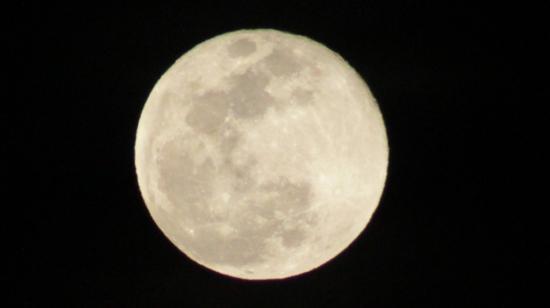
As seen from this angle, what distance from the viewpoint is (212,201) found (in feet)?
20.3

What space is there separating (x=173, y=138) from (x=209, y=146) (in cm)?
35

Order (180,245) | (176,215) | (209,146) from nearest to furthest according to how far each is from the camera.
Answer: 1. (209,146)
2. (176,215)
3. (180,245)

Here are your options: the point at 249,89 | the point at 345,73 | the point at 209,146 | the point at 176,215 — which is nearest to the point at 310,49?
the point at 345,73

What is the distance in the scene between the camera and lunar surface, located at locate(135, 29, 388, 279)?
6.05 metres

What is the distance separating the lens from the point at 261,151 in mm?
6035

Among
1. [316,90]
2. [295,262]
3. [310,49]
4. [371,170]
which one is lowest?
[295,262]

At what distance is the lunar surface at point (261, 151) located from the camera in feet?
19.9

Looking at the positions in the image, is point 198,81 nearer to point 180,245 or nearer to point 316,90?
point 316,90

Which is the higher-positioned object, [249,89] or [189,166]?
[249,89]

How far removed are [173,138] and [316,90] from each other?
1.08 m

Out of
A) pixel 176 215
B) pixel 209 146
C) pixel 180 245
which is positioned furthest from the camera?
pixel 180 245

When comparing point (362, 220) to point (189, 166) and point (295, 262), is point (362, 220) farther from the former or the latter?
point (189, 166)

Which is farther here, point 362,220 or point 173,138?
point 362,220

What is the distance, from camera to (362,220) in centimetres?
684
